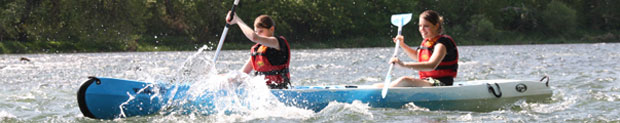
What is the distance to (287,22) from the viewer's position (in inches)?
1967

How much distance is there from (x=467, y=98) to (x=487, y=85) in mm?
294

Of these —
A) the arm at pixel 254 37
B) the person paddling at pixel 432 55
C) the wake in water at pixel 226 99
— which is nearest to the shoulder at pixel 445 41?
the person paddling at pixel 432 55

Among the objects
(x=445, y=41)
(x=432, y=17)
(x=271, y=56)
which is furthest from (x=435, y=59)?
(x=271, y=56)

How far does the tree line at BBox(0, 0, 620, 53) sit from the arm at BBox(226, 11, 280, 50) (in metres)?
29.5

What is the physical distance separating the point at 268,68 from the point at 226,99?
50 cm

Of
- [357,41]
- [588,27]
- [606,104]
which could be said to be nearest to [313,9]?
[357,41]

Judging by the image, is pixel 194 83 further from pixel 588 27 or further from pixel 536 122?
pixel 588 27

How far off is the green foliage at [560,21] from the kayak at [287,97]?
4994 cm

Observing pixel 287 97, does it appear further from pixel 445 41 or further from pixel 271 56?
pixel 445 41

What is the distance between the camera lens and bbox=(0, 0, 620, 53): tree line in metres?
37.4

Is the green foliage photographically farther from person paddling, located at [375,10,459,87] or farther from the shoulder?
the shoulder

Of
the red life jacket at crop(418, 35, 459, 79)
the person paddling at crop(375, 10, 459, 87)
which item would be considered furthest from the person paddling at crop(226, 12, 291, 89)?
the red life jacket at crop(418, 35, 459, 79)

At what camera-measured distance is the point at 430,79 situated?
7711mm

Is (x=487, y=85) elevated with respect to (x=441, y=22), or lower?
lower
